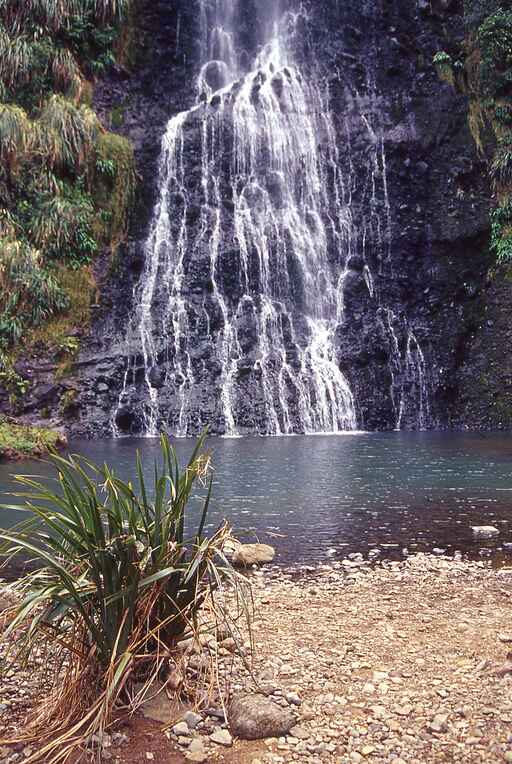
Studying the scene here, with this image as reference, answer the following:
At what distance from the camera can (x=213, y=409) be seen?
62.5ft

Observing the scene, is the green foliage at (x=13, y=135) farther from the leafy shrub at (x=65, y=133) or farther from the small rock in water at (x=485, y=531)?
the small rock in water at (x=485, y=531)

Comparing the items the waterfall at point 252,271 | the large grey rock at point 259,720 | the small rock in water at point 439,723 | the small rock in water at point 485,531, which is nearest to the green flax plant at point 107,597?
the large grey rock at point 259,720

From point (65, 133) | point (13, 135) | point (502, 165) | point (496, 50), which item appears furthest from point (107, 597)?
point (496, 50)

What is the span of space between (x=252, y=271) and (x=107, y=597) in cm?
1898

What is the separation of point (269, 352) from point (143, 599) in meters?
17.3

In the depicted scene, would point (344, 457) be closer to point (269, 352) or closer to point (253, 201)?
point (269, 352)

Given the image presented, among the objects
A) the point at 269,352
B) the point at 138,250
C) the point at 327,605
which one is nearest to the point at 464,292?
the point at 269,352

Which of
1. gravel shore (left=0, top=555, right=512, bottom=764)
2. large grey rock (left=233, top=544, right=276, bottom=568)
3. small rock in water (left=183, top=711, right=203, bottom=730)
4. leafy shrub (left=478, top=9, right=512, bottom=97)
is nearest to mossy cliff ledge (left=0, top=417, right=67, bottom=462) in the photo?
large grey rock (left=233, top=544, right=276, bottom=568)

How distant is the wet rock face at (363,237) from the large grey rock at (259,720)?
1615 centimetres

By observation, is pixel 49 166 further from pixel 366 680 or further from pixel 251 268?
pixel 366 680

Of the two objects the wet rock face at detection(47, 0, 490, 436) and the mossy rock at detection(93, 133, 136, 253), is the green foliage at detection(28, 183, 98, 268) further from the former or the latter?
the wet rock face at detection(47, 0, 490, 436)

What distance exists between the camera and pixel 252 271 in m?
21.1

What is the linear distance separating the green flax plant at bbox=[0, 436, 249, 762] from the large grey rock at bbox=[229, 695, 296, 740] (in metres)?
0.38

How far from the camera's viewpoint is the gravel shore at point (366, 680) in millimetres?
2521
